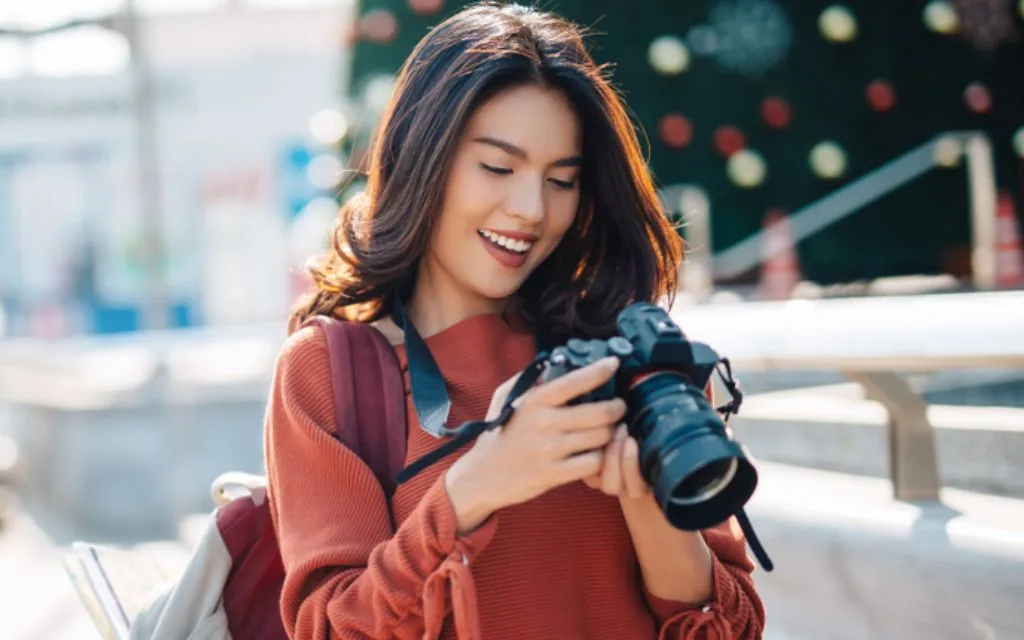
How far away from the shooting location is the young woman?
1595mm

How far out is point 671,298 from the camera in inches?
82.7

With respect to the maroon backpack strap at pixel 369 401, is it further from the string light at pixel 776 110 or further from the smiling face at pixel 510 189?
the string light at pixel 776 110

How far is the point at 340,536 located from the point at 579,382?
43 centimetres

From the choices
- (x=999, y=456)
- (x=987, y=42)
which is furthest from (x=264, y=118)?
(x=999, y=456)

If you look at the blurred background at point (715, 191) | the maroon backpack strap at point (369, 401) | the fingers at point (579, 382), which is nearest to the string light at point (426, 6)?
the blurred background at point (715, 191)

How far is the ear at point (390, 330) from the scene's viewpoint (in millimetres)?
2008

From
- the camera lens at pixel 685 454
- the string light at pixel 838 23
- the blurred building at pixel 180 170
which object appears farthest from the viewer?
the blurred building at pixel 180 170

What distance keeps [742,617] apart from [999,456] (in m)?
1.12

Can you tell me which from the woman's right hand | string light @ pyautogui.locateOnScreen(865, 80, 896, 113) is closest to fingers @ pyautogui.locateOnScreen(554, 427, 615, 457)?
the woman's right hand

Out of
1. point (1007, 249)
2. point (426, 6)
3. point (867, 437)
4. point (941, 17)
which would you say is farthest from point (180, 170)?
point (867, 437)

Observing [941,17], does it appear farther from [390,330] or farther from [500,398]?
[500,398]

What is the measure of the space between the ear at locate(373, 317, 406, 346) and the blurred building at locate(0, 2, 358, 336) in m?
20.2

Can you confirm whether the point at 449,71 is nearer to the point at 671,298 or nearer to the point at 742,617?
the point at 671,298

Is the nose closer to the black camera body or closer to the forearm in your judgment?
the black camera body
